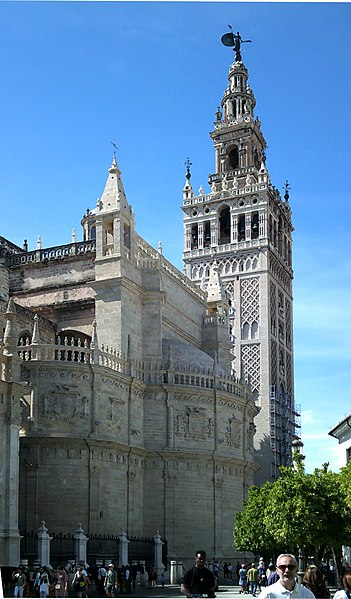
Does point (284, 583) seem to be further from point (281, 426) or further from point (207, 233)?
point (207, 233)

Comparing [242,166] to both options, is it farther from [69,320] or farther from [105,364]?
[105,364]

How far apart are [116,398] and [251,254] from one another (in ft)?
101

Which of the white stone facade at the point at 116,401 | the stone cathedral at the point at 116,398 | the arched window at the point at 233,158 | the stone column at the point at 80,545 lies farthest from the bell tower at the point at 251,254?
the stone column at the point at 80,545

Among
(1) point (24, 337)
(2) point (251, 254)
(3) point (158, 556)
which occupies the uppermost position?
(2) point (251, 254)

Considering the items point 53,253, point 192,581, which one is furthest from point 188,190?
point 192,581

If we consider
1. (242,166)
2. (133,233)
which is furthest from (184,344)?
(242,166)

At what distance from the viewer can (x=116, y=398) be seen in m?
37.7

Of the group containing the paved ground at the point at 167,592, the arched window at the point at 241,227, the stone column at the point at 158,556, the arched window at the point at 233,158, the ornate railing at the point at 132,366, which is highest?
the arched window at the point at 233,158

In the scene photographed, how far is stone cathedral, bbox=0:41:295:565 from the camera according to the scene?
34.6m

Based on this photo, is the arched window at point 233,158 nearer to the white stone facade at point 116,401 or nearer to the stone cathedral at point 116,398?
the stone cathedral at point 116,398

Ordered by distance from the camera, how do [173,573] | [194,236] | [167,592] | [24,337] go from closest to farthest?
[167,592], [173,573], [24,337], [194,236]

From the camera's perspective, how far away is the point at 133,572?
A: 32.1 meters

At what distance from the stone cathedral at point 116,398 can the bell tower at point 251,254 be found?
396 inches

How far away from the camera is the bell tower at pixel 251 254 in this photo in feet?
209
